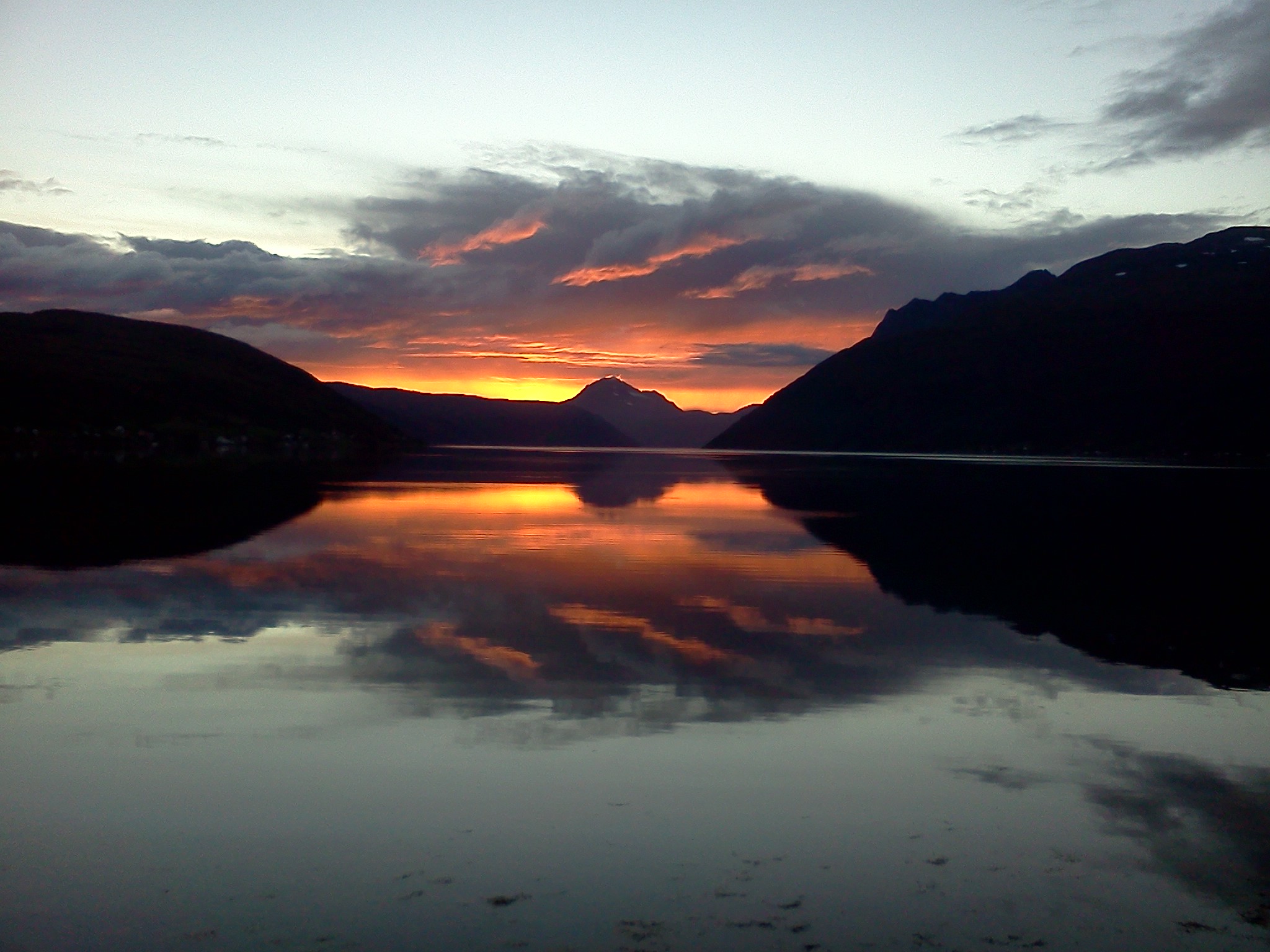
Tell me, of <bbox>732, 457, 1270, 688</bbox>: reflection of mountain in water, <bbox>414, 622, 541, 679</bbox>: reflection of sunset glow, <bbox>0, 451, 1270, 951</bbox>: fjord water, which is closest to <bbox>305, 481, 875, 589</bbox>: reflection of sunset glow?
<bbox>0, 451, 1270, 951</bbox>: fjord water

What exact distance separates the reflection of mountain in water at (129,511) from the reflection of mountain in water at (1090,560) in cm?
2024

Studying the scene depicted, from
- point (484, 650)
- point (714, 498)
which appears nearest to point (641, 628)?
point (484, 650)

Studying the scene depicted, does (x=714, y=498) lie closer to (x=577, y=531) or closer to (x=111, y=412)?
(x=577, y=531)

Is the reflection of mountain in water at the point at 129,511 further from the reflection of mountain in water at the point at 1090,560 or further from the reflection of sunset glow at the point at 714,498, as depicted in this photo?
the reflection of mountain in water at the point at 1090,560

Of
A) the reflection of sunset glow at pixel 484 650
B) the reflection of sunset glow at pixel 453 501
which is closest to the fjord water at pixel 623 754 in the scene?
the reflection of sunset glow at pixel 484 650

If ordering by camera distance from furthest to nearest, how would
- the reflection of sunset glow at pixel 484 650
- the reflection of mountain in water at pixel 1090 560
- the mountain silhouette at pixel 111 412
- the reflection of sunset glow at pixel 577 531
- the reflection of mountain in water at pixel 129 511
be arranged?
1. the mountain silhouette at pixel 111 412
2. the reflection of mountain in water at pixel 129 511
3. the reflection of sunset glow at pixel 577 531
4. the reflection of mountain in water at pixel 1090 560
5. the reflection of sunset glow at pixel 484 650

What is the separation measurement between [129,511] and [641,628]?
2823cm

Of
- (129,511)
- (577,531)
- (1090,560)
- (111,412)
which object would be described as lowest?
(1090,560)

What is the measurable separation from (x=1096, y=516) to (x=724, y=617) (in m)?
32.2

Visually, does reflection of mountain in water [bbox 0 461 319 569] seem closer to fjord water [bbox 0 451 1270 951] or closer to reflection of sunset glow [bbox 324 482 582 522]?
fjord water [bbox 0 451 1270 951]

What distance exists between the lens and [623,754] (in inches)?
412

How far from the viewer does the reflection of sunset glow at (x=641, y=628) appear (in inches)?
611

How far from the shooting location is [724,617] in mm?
18797

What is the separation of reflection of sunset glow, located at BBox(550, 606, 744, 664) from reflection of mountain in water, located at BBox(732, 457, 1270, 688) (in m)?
6.72
